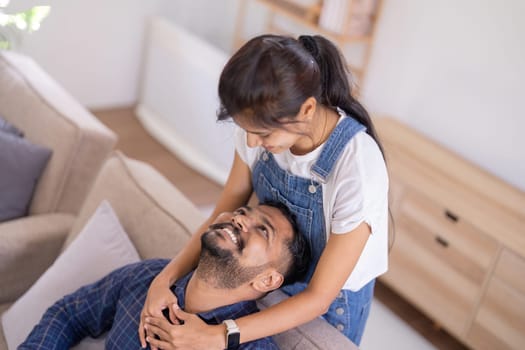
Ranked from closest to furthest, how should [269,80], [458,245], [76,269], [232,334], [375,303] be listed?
[269,80], [232,334], [76,269], [458,245], [375,303]

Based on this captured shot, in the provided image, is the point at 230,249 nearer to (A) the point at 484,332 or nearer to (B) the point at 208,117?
(A) the point at 484,332

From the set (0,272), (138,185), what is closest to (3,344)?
(0,272)

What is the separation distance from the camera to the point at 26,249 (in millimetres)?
2014

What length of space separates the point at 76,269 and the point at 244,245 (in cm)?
57

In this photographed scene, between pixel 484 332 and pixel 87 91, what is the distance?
8.60 feet

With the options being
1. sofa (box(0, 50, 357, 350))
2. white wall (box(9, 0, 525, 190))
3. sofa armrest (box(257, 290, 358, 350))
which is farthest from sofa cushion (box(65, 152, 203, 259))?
white wall (box(9, 0, 525, 190))

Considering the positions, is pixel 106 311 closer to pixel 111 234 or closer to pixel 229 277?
pixel 111 234

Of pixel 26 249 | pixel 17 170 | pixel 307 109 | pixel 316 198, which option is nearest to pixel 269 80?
pixel 307 109

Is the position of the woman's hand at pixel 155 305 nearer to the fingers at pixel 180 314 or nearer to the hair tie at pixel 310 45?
the fingers at pixel 180 314

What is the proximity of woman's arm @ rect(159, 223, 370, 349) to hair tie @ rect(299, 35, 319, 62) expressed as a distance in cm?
36

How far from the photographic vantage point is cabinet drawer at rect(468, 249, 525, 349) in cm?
252

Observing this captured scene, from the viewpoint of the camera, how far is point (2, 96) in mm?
2445

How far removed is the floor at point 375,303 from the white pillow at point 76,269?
52.0 inches

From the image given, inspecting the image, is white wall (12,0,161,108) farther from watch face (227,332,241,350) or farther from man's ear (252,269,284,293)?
watch face (227,332,241,350)
